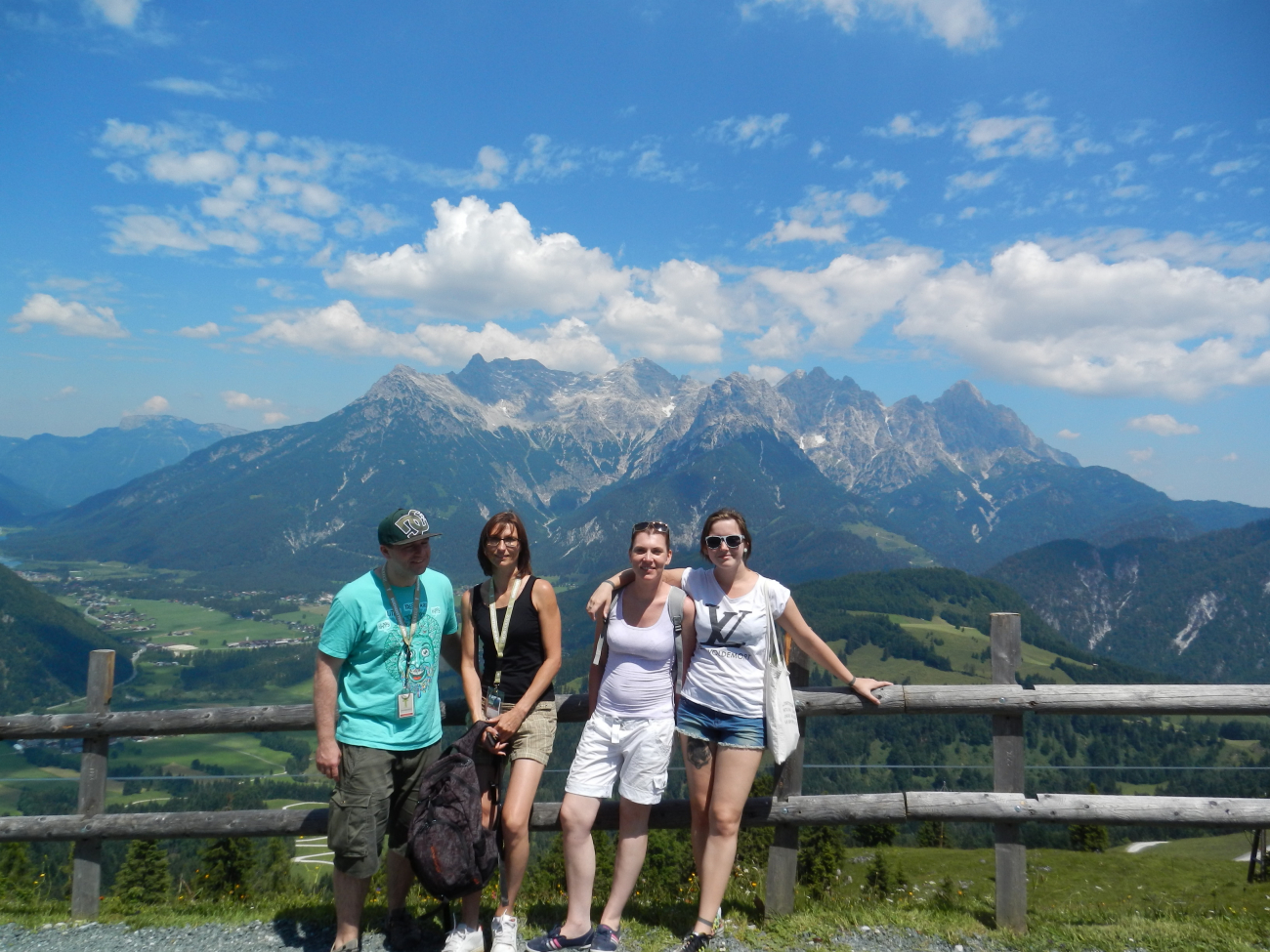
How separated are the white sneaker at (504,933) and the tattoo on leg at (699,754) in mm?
1688

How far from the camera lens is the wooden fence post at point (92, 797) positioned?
6.40 m

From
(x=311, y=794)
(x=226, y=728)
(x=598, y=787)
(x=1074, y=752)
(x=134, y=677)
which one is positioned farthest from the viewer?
(x=134, y=677)

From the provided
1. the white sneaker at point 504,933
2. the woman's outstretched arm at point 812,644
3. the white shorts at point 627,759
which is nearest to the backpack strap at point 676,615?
the white shorts at point 627,759

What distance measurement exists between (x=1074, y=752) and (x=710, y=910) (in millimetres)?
147637

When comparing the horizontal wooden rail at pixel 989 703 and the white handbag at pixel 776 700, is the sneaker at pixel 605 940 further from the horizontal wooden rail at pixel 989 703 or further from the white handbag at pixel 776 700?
the white handbag at pixel 776 700

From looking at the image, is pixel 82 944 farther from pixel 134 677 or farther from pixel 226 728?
pixel 134 677

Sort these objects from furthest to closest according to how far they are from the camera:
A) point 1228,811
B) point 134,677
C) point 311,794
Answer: point 134,677, point 311,794, point 1228,811

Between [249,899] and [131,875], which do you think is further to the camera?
[131,875]

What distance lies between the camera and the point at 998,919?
5727 millimetres

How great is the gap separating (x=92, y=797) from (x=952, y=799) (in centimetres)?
744

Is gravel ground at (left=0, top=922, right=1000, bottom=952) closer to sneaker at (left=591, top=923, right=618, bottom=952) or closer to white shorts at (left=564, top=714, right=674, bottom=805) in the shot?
sneaker at (left=591, top=923, right=618, bottom=952)

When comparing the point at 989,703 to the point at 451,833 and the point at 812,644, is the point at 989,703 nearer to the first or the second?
the point at 812,644

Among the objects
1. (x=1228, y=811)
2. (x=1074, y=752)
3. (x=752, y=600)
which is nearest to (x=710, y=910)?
(x=752, y=600)

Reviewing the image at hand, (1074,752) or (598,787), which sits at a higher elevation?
(598,787)
